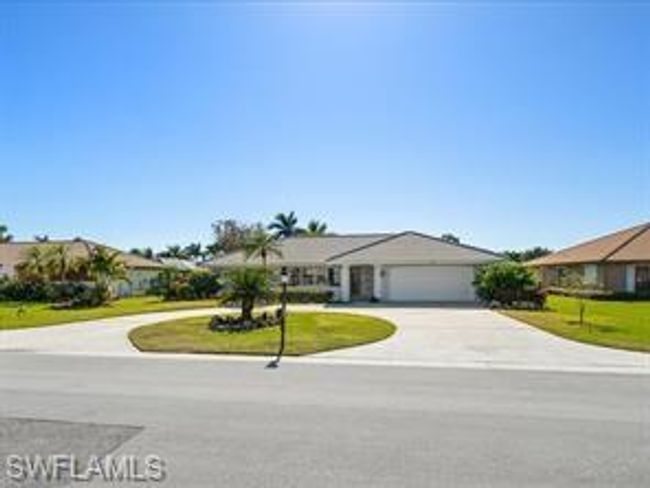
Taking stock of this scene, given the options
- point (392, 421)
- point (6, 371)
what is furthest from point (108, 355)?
point (392, 421)

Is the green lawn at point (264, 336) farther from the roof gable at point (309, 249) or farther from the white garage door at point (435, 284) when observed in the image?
the roof gable at point (309, 249)

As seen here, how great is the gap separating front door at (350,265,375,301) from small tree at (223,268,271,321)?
62.7 ft

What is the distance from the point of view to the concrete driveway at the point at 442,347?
16750 mm

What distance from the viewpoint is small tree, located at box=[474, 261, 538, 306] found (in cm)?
3681

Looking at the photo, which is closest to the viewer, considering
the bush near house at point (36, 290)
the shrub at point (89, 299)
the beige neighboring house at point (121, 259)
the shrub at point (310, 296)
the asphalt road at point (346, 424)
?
the asphalt road at point (346, 424)

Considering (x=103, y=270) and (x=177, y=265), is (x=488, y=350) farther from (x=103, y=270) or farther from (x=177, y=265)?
(x=177, y=265)

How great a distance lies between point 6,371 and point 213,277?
3307 cm

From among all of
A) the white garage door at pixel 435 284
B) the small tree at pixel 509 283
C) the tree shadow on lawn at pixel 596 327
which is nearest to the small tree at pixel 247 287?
the tree shadow on lawn at pixel 596 327

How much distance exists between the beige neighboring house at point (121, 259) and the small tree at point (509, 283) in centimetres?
3028

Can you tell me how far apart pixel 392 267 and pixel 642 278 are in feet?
57.8

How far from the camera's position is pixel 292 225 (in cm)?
7744

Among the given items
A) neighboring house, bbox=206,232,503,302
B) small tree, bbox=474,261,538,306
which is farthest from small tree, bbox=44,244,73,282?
small tree, bbox=474,261,538,306

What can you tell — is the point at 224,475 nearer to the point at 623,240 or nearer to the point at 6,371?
the point at 6,371

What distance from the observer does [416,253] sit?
42969 millimetres
